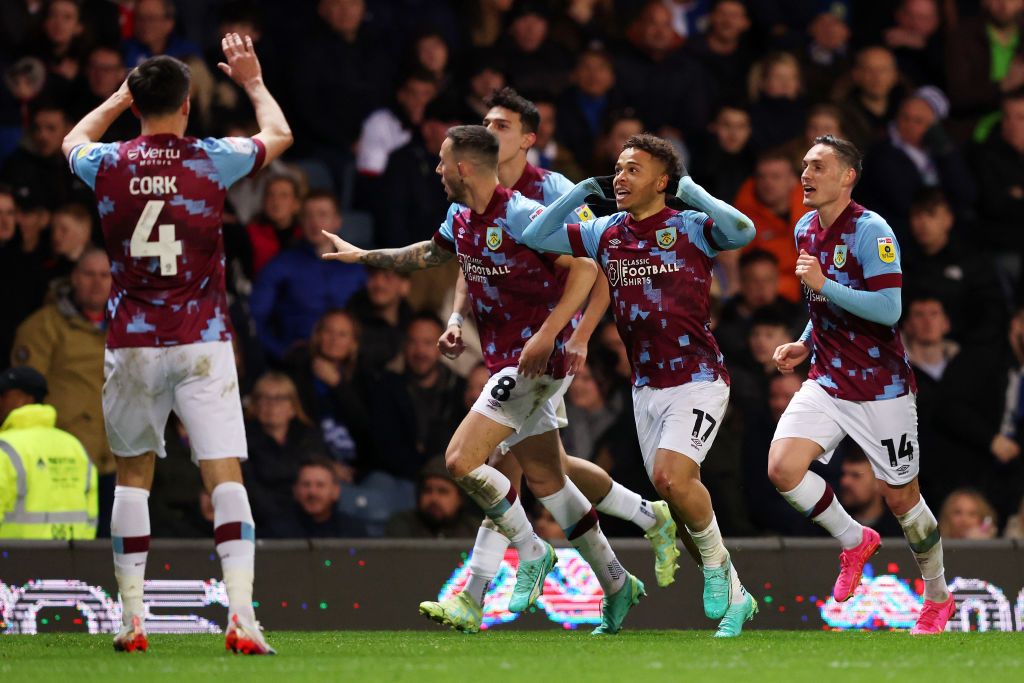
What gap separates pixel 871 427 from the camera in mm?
9531

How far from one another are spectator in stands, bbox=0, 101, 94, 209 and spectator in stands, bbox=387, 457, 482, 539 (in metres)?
3.44

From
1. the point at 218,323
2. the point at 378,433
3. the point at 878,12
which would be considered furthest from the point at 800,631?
the point at 878,12

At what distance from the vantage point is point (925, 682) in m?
6.95

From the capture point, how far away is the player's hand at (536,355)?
9180mm

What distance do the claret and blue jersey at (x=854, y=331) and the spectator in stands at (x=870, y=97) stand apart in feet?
22.4

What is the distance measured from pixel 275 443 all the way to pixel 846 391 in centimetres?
464

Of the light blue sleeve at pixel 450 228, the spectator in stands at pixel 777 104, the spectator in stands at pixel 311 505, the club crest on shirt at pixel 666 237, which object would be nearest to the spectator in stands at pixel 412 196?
the spectator in stands at pixel 311 505

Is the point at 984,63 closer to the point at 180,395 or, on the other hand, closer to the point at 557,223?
the point at 557,223

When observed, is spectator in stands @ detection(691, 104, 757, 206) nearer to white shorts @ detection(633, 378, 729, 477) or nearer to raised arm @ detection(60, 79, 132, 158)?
white shorts @ detection(633, 378, 729, 477)

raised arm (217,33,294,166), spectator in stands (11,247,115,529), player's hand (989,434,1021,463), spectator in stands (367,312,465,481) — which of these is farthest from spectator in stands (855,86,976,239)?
raised arm (217,33,294,166)

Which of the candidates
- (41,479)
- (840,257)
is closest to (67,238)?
(41,479)

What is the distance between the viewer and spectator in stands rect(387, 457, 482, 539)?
40.4ft

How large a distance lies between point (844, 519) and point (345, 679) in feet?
12.2

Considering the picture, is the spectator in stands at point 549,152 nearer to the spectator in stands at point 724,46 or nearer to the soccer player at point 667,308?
the spectator in stands at point 724,46
